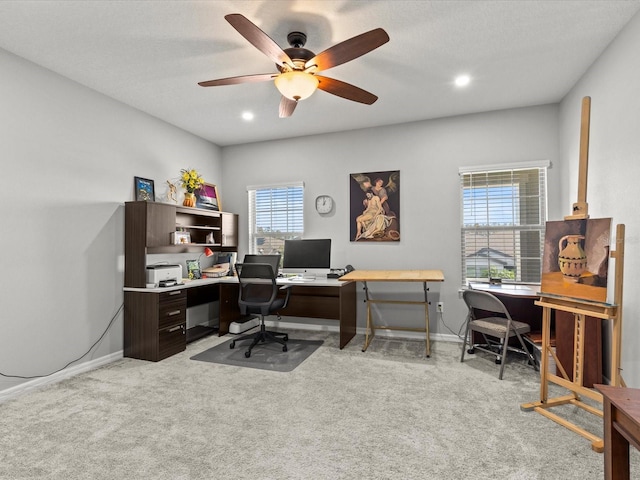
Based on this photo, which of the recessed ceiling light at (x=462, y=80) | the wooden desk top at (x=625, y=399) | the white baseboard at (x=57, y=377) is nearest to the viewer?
the wooden desk top at (x=625, y=399)

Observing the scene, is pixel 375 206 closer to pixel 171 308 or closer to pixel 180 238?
pixel 180 238

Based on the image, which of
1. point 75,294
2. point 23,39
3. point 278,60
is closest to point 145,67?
point 23,39

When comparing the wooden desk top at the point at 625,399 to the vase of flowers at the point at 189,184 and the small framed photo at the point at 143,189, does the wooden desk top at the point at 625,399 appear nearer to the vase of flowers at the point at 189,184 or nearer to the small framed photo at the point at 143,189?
the small framed photo at the point at 143,189

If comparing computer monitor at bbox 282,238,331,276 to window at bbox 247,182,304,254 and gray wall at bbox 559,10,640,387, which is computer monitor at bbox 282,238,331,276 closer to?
window at bbox 247,182,304,254

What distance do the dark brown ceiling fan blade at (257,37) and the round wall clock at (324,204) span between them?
2.52 meters

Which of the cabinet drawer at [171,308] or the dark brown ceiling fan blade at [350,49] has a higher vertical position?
the dark brown ceiling fan blade at [350,49]

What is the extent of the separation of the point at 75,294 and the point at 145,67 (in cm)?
224

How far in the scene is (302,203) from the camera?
4.94 metres

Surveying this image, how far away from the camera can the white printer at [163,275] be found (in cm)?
360

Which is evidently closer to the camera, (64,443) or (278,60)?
(64,443)

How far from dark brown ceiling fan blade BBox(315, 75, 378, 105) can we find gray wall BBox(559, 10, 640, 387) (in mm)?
1856

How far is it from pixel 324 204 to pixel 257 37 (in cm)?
290

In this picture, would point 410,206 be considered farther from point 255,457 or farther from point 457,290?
point 255,457

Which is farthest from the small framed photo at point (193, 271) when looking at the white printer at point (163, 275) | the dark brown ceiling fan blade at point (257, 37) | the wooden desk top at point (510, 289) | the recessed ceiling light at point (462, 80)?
the recessed ceiling light at point (462, 80)
